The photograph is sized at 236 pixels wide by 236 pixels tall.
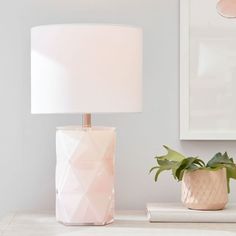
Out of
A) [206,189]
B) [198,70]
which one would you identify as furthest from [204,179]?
[198,70]

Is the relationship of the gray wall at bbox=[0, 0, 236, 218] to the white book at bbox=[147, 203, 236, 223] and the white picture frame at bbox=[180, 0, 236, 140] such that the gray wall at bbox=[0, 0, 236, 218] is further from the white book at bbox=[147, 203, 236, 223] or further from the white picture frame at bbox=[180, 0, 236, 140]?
the white book at bbox=[147, 203, 236, 223]

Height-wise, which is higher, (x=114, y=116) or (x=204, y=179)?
(x=114, y=116)

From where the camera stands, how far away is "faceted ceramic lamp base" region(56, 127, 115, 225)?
1.58 m

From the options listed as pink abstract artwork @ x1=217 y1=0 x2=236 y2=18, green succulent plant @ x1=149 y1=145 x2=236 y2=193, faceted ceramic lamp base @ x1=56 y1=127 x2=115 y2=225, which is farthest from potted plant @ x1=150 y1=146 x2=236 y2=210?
pink abstract artwork @ x1=217 y1=0 x2=236 y2=18

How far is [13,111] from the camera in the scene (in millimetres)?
1881

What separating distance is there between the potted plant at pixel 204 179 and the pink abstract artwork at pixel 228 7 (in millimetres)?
385

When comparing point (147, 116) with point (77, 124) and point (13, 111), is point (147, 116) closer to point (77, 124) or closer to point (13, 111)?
point (77, 124)

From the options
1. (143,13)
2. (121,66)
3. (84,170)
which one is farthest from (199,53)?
(84,170)

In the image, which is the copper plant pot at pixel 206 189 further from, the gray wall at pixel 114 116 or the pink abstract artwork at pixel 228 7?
the pink abstract artwork at pixel 228 7

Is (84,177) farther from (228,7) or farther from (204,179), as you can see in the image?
(228,7)

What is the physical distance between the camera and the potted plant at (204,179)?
5.31 feet

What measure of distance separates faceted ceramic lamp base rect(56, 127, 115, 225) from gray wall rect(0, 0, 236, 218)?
0.94 feet

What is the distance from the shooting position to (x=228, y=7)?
1619 mm

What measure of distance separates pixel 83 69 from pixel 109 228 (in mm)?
405
